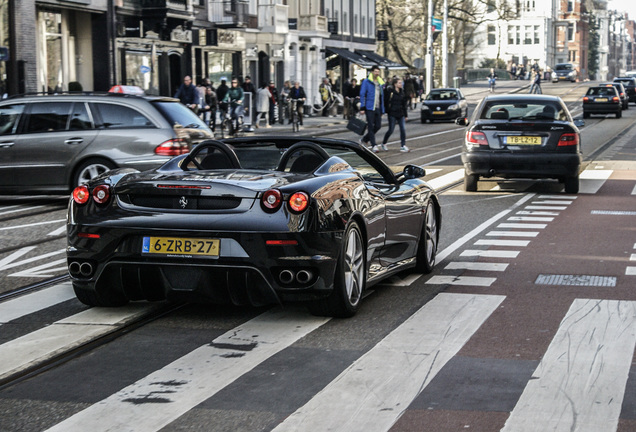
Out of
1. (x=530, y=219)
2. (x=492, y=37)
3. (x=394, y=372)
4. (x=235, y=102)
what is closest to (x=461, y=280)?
(x=394, y=372)

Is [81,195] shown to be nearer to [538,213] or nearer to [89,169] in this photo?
[89,169]

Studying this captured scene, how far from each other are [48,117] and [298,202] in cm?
923

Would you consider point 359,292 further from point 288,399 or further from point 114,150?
point 114,150

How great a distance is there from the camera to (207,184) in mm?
7055

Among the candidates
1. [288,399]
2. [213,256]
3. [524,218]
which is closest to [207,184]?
[213,256]

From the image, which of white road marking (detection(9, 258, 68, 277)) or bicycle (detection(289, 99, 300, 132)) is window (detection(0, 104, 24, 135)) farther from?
bicycle (detection(289, 99, 300, 132))

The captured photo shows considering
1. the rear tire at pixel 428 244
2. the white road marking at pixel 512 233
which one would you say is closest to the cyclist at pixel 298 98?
the white road marking at pixel 512 233

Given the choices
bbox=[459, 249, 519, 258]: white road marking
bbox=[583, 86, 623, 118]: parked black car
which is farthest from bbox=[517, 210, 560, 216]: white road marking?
bbox=[583, 86, 623, 118]: parked black car

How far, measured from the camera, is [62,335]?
22.1 ft

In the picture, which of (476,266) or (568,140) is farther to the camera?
(568,140)

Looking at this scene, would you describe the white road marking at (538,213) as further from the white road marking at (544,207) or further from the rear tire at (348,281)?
the rear tire at (348,281)

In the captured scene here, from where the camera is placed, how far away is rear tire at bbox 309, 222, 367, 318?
714 cm

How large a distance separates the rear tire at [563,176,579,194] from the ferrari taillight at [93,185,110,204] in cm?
1085

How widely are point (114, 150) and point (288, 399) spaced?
33.0ft
